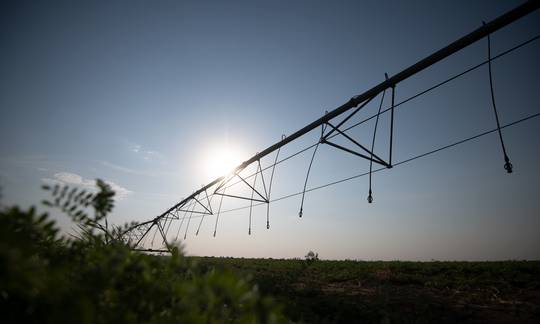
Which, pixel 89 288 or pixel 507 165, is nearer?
pixel 89 288

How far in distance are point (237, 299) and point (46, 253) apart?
1.25 m

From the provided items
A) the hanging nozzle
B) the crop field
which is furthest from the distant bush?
the hanging nozzle

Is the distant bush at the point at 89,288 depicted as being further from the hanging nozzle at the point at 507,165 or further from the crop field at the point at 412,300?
the hanging nozzle at the point at 507,165

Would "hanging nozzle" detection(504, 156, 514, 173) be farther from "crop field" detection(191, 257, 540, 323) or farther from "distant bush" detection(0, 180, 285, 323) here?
"distant bush" detection(0, 180, 285, 323)

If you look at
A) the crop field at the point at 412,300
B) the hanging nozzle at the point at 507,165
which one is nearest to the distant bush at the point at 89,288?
the crop field at the point at 412,300

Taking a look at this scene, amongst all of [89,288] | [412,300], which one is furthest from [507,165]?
[89,288]

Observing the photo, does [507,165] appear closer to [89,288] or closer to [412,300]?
[412,300]

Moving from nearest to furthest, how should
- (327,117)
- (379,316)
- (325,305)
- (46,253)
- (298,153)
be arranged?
(46,253)
(379,316)
(325,305)
(327,117)
(298,153)

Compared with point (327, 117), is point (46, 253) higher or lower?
lower

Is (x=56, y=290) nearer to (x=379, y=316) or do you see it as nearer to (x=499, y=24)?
(x=379, y=316)

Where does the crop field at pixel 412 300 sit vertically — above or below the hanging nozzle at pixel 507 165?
below

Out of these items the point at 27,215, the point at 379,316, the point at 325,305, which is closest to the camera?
the point at 27,215

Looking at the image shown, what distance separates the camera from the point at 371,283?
26.7ft

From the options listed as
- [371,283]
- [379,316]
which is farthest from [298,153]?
[379,316]
